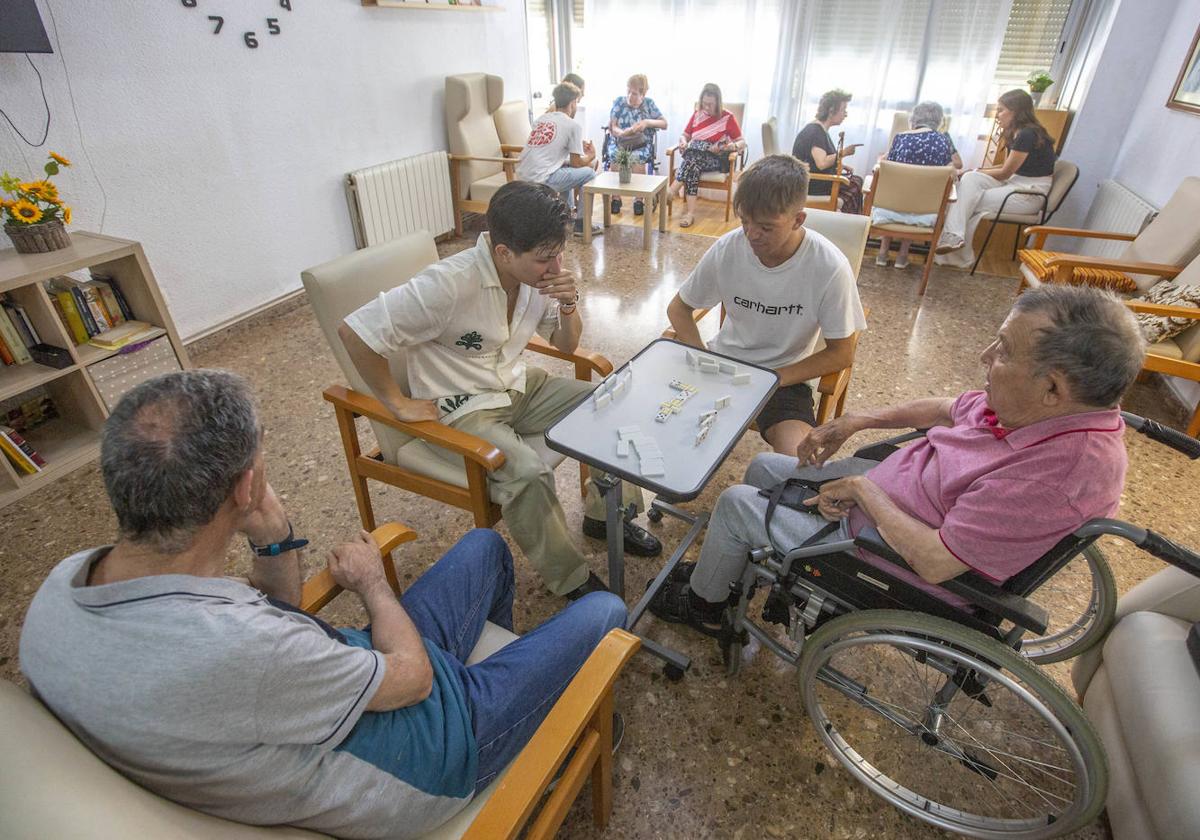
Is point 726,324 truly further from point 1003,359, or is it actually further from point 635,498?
point 1003,359

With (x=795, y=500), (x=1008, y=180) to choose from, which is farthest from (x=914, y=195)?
(x=795, y=500)

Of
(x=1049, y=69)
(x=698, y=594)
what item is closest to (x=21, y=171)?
(x=698, y=594)

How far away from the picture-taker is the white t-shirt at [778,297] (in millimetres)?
1838

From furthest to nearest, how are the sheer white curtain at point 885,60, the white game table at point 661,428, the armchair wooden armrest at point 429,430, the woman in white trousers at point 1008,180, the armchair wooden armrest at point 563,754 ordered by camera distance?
the sheer white curtain at point 885,60 → the woman in white trousers at point 1008,180 → the armchair wooden armrest at point 429,430 → the white game table at point 661,428 → the armchair wooden armrest at point 563,754

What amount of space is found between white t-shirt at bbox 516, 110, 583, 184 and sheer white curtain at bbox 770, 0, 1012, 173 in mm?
2646

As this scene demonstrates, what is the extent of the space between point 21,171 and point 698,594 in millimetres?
3065

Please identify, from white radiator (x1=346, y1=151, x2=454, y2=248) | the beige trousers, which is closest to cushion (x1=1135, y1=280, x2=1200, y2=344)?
the beige trousers

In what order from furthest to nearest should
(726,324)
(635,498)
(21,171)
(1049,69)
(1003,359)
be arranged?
(1049,69) → (21,171) → (726,324) → (635,498) → (1003,359)

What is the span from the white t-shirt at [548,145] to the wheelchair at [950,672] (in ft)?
12.6

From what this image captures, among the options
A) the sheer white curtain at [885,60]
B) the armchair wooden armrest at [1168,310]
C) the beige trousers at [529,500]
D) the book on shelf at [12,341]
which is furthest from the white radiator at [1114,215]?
the book on shelf at [12,341]

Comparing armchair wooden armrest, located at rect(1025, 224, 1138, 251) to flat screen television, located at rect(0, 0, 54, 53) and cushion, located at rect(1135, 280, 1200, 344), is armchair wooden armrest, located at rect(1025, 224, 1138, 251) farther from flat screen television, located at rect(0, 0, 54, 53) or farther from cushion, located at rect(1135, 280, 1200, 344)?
flat screen television, located at rect(0, 0, 54, 53)

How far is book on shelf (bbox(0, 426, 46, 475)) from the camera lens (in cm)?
221

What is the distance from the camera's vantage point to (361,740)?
871 mm

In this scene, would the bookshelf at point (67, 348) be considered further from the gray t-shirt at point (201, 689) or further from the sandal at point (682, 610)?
the sandal at point (682, 610)
